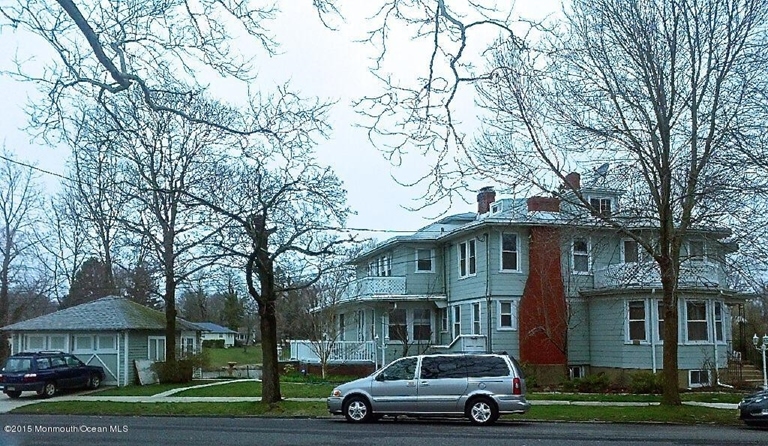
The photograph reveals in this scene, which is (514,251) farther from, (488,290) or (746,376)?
(746,376)

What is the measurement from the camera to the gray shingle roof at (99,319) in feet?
121

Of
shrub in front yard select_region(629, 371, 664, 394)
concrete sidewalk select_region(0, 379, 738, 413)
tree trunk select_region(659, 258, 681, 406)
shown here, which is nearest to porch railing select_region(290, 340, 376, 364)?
concrete sidewalk select_region(0, 379, 738, 413)

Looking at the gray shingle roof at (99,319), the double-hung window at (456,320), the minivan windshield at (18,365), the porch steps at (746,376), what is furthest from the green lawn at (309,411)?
the double-hung window at (456,320)

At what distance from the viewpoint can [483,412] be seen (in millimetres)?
20203

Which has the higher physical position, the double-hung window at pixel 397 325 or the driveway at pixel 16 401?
the double-hung window at pixel 397 325

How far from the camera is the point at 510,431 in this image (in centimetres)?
1881

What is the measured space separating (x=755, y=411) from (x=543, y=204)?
25.2 feet

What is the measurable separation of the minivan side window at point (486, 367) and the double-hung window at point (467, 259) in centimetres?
1576

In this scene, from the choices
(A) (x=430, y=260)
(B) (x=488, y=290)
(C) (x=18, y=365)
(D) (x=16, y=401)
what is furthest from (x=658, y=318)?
(C) (x=18, y=365)

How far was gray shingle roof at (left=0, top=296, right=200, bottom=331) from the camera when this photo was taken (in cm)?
3703

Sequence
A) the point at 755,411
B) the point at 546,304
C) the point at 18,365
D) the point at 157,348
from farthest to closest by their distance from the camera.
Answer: the point at 157,348 < the point at 546,304 < the point at 18,365 < the point at 755,411

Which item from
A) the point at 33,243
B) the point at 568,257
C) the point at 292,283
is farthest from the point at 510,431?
the point at 33,243

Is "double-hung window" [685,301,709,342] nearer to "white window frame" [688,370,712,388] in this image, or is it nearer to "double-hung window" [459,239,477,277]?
"white window frame" [688,370,712,388]

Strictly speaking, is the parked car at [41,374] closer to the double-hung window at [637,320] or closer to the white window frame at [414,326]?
the white window frame at [414,326]
